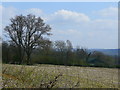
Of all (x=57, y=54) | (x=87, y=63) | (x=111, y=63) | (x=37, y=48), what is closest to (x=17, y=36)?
(x=37, y=48)

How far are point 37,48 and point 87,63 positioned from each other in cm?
855

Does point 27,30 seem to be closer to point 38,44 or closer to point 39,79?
point 38,44

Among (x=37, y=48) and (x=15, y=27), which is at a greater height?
(x=15, y=27)

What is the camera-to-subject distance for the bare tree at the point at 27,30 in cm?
3950

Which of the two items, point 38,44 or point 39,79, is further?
point 38,44

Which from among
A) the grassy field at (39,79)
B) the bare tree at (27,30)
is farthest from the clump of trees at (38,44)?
the grassy field at (39,79)

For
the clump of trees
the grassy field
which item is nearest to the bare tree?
the clump of trees

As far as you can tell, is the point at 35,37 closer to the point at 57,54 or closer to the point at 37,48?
the point at 37,48

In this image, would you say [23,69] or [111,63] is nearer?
[23,69]

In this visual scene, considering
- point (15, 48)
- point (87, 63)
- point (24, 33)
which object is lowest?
point (87, 63)

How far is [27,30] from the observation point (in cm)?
4075

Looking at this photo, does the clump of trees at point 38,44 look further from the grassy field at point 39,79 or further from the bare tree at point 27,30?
the grassy field at point 39,79

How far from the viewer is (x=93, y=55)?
3562cm

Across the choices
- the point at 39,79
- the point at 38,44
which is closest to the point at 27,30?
the point at 38,44
